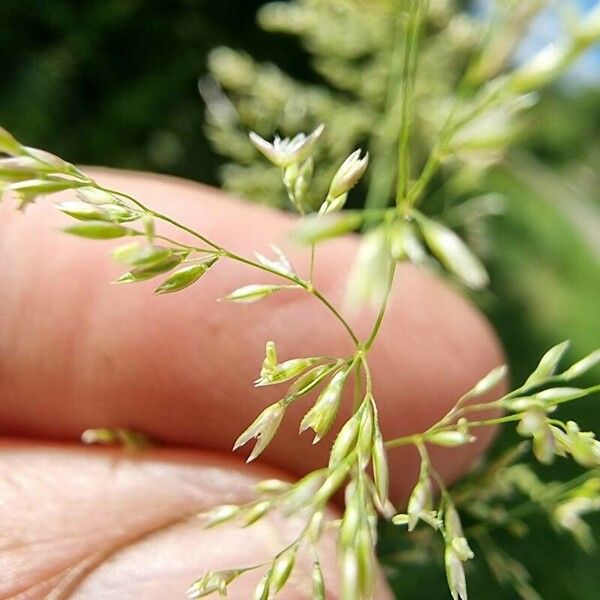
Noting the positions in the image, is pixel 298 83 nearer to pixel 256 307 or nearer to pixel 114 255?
pixel 256 307

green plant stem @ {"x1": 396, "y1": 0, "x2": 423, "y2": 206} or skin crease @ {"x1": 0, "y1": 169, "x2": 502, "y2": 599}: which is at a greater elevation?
green plant stem @ {"x1": 396, "y1": 0, "x2": 423, "y2": 206}


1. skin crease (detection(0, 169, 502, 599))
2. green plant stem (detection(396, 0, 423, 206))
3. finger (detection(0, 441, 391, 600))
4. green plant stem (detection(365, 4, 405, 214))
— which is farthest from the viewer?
green plant stem (detection(365, 4, 405, 214))

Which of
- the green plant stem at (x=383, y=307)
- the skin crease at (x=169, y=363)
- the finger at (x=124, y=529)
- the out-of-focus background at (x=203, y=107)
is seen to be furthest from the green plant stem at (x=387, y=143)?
the green plant stem at (x=383, y=307)

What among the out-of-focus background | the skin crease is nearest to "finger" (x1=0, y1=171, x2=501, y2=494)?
the skin crease

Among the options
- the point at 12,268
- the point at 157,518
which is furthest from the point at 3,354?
the point at 157,518

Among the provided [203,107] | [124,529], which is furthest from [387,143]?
[124,529]

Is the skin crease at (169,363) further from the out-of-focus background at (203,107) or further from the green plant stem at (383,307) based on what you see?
the green plant stem at (383,307)

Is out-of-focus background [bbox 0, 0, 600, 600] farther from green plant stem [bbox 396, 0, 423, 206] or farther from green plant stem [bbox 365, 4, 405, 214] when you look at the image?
green plant stem [bbox 396, 0, 423, 206]

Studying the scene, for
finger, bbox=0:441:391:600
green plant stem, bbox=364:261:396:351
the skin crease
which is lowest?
finger, bbox=0:441:391:600
